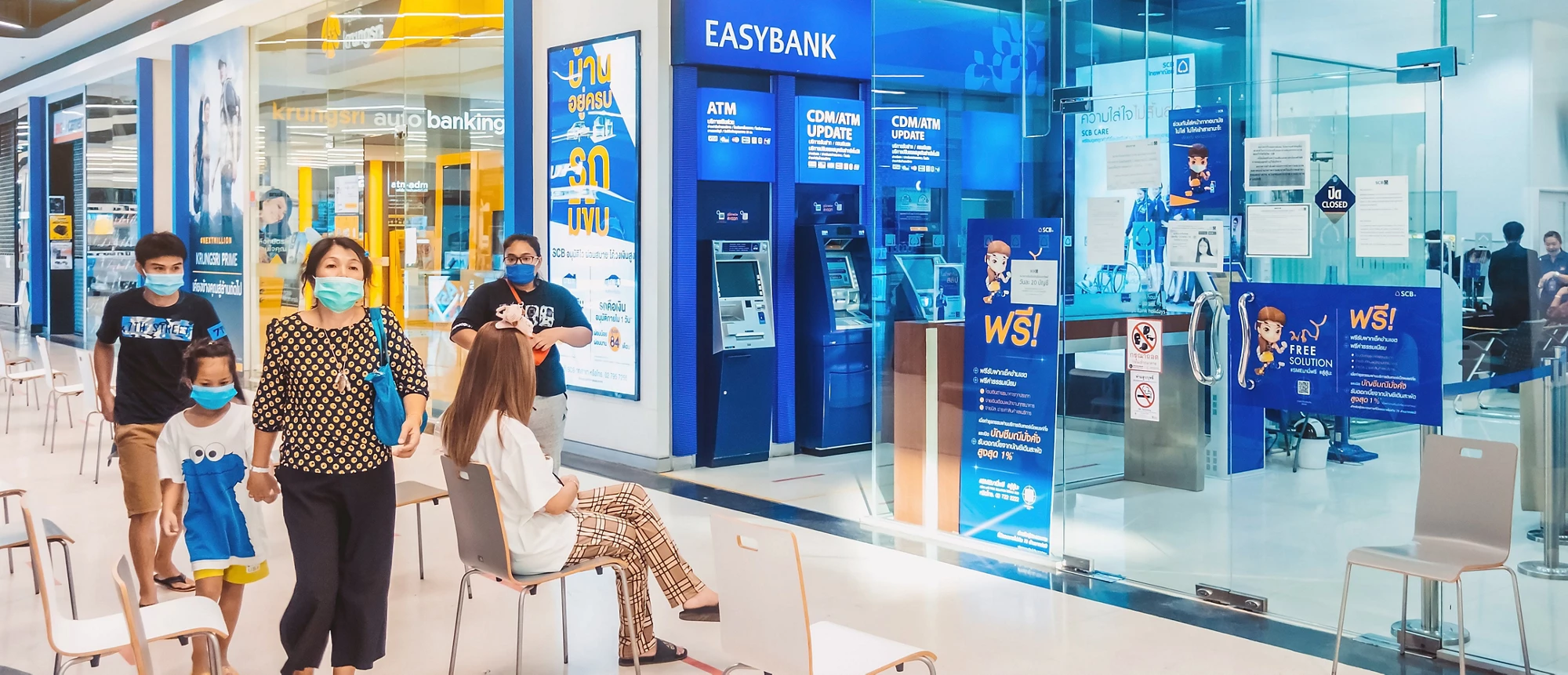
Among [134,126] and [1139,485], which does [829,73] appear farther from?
[134,126]

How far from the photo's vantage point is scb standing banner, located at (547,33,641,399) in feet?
23.7

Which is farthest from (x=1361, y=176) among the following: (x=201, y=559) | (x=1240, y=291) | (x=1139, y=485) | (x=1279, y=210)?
(x=201, y=559)

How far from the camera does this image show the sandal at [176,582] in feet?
15.4

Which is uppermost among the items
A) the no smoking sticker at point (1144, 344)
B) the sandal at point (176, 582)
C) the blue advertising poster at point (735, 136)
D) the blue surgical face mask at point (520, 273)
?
the blue advertising poster at point (735, 136)

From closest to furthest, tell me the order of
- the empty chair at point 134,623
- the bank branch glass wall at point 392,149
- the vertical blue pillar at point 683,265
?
the empty chair at point 134,623 < the vertical blue pillar at point 683,265 < the bank branch glass wall at point 392,149

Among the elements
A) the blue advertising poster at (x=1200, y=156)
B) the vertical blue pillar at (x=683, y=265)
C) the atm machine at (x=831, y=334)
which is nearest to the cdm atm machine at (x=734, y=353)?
the vertical blue pillar at (x=683, y=265)

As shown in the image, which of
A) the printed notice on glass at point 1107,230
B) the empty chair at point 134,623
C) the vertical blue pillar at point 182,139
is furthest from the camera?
the vertical blue pillar at point 182,139

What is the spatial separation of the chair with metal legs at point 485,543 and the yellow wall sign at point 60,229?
17.1 meters

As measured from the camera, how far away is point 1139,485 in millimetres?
4918

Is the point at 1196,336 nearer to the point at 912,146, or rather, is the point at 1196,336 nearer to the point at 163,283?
the point at 912,146

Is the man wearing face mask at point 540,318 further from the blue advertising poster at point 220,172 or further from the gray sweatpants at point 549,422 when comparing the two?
the blue advertising poster at point 220,172

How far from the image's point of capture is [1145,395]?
→ 15.8 feet

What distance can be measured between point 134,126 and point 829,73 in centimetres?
1109

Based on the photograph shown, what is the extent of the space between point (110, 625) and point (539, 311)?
2.28 m
